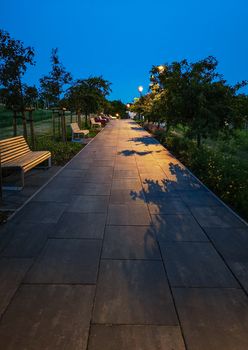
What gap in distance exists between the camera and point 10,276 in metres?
3.50

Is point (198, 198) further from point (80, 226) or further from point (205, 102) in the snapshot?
point (205, 102)

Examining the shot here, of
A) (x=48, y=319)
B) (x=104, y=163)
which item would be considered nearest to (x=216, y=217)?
(x=48, y=319)

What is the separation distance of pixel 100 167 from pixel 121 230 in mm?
5716

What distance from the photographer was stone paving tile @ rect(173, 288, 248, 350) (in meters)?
2.53

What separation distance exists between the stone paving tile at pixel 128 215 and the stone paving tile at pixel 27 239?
1096 millimetres

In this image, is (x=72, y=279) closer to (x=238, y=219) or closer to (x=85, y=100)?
(x=238, y=219)

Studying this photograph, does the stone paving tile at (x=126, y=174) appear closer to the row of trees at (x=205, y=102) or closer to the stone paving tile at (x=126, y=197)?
the stone paving tile at (x=126, y=197)

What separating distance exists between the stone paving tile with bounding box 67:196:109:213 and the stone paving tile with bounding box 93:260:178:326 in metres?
2.10

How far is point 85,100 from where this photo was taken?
24.1 metres

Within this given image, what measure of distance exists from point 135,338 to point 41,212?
3.56 m

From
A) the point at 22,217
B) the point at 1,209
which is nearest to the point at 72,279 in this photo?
the point at 22,217

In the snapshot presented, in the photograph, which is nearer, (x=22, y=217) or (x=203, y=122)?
(x=22, y=217)

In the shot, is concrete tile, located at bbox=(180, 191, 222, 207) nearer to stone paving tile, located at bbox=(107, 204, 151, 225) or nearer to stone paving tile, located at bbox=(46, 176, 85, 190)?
stone paving tile, located at bbox=(107, 204, 151, 225)

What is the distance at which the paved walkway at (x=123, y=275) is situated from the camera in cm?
261
